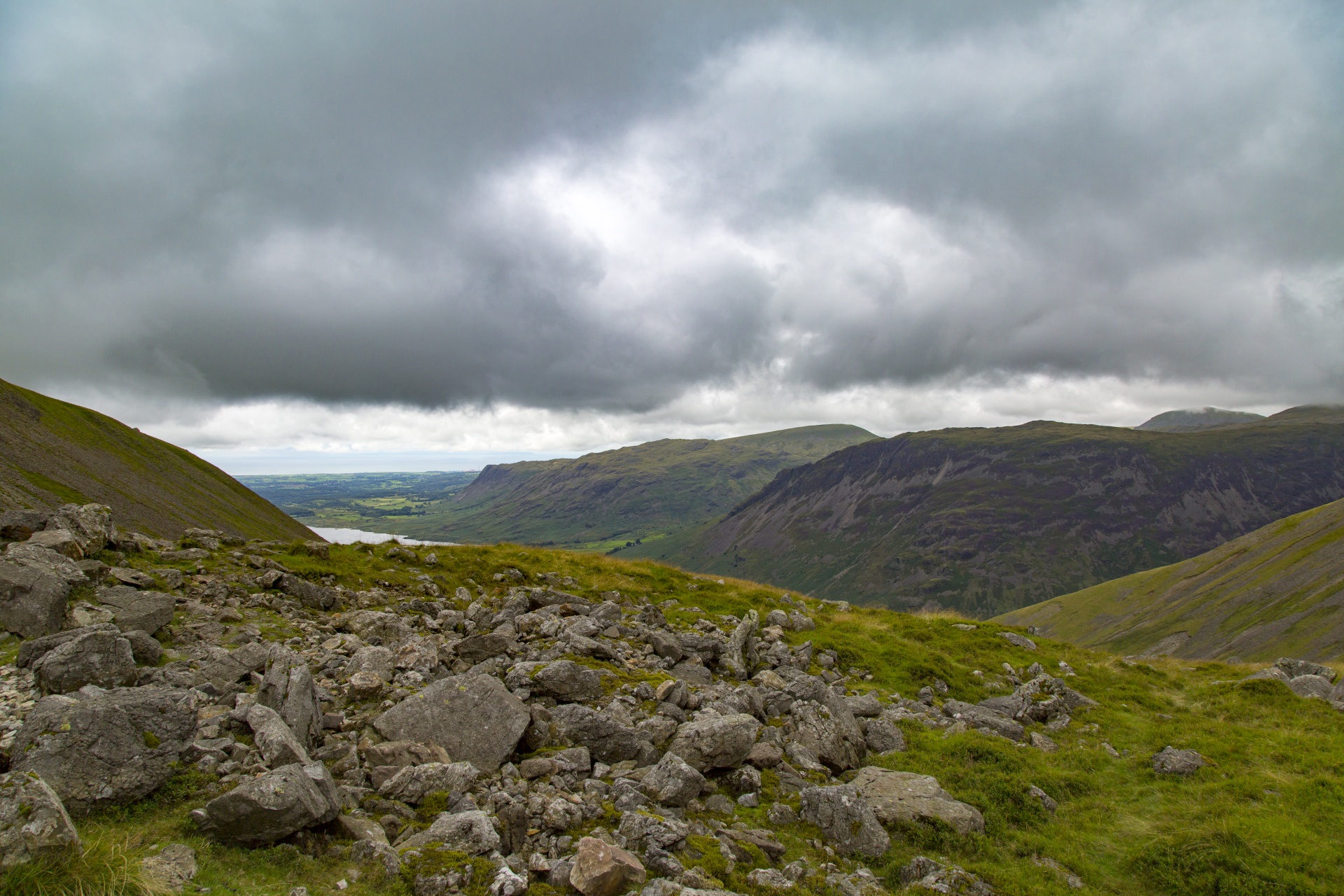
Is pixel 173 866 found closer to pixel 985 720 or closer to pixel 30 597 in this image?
pixel 30 597

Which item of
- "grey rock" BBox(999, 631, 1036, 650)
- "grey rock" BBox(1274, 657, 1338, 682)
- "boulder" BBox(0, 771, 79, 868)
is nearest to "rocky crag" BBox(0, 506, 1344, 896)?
"boulder" BBox(0, 771, 79, 868)

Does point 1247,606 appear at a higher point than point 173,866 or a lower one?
lower

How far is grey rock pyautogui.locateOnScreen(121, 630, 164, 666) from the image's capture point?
13086 mm

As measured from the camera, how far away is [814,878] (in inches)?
426

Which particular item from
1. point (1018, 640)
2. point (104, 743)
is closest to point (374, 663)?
point (104, 743)

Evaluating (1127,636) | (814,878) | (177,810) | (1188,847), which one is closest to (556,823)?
(814,878)

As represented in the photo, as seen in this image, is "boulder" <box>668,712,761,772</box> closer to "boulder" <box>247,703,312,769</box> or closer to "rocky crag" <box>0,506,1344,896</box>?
"rocky crag" <box>0,506,1344,896</box>

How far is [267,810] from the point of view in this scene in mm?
8688

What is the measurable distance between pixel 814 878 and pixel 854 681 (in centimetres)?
1379

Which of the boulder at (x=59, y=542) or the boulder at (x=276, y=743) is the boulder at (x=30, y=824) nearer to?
the boulder at (x=276, y=743)

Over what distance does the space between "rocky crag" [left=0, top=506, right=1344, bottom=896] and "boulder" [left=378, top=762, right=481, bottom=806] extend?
0.05 meters

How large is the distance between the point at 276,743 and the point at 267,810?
210 centimetres

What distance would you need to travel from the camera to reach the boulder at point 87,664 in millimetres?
10734

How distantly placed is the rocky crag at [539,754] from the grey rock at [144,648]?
0.14 feet
